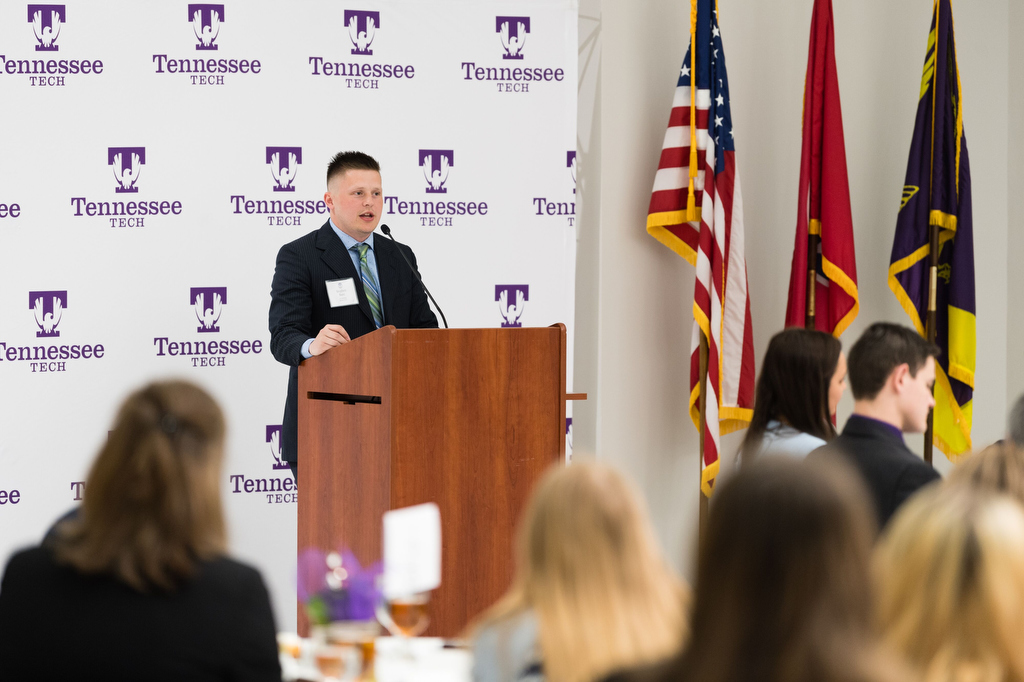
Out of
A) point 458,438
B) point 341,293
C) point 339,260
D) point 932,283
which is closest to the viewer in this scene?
point 458,438

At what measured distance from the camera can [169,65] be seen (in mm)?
4871

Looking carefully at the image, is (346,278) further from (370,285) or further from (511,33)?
(511,33)

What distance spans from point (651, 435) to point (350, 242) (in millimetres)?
2069

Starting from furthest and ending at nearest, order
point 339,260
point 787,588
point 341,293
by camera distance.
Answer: point 339,260
point 341,293
point 787,588

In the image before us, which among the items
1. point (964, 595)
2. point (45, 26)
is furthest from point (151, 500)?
point (45, 26)

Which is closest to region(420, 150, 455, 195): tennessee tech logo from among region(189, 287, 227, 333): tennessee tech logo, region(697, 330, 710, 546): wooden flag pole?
region(189, 287, 227, 333): tennessee tech logo

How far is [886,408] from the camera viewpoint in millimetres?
2889

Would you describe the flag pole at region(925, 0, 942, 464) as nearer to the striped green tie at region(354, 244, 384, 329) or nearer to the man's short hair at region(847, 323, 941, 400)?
the man's short hair at region(847, 323, 941, 400)

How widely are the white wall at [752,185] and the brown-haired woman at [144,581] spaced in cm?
375

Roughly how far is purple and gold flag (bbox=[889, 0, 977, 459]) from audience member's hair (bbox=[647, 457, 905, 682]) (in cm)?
439

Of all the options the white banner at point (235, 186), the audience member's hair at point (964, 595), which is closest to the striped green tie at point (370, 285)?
the white banner at point (235, 186)

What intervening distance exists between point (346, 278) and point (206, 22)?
1.72 meters

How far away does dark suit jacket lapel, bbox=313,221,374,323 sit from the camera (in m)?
4.08

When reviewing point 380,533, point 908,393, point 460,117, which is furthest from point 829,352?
point 460,117
